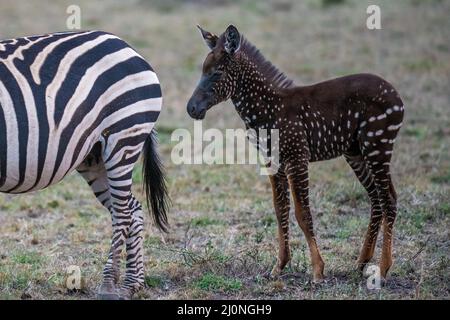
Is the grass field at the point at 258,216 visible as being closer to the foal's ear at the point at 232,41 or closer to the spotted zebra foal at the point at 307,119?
the spotted zebra foal at the point at 307,119

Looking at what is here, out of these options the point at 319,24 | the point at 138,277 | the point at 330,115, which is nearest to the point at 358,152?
the point at 330,115

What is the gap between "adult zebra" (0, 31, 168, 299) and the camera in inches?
242

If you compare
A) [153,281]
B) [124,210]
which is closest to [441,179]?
[153,281]

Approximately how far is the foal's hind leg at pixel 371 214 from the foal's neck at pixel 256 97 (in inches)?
32.5

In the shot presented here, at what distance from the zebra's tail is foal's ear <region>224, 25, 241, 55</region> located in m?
0.97

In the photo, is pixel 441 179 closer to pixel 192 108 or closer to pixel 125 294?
pixel 192 108

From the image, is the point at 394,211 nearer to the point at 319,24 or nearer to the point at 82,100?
the point at 82,100

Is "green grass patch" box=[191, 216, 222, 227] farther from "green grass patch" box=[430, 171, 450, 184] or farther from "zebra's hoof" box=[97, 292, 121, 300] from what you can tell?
"green grass patch" box=[430, 171, 450, 184]

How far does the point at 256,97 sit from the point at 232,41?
53cm

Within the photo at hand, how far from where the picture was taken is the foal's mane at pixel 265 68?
7082mm

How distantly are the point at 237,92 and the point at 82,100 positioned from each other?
145 cm

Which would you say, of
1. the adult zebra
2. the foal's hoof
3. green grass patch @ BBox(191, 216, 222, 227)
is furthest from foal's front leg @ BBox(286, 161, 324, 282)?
green grass patch @ BBox(191, 216, 222, 227)

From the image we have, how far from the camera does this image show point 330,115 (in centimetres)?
693
